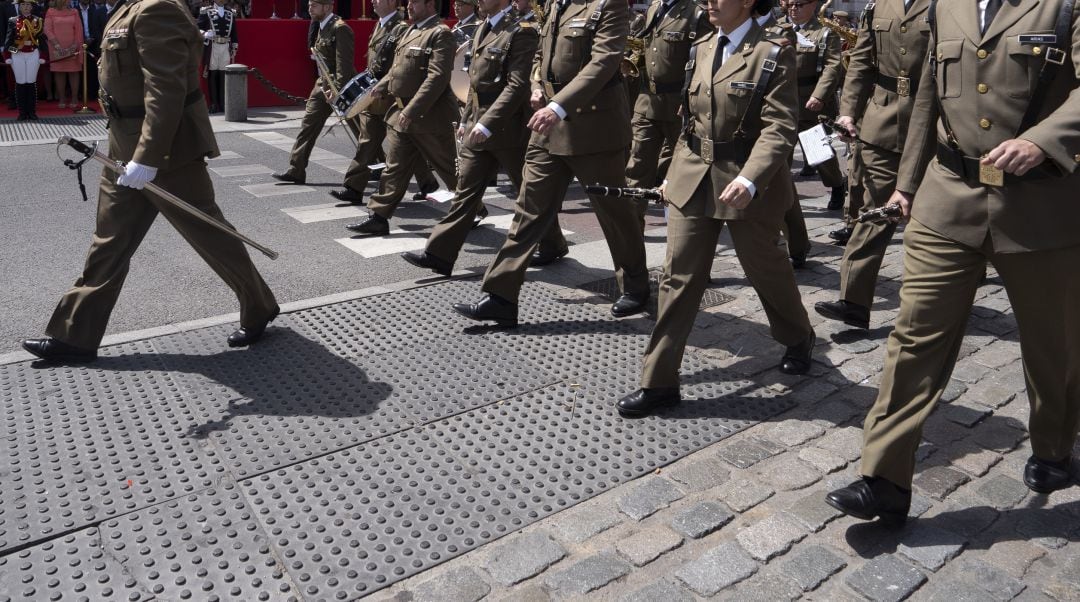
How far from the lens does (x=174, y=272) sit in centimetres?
655

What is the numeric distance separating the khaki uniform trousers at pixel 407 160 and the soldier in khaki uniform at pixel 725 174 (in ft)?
10.8

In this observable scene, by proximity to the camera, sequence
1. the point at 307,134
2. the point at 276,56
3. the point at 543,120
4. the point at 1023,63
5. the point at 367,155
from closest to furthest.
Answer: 1. the point at 1023,63
2. the point at 543,120
3. the point at 367,155
4. the point at 307,134
5. the point at 276,56

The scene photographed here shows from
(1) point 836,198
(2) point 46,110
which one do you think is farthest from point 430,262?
(2) point 46,110

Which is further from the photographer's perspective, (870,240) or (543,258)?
(543,258)

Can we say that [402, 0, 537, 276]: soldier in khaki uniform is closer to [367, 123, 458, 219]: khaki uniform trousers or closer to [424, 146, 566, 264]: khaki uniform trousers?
[424, 146, 566, 264]: khaki uniform trousers

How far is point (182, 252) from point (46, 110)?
9672 mm

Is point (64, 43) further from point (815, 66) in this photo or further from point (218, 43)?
point (815, 66)

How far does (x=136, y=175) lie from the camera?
464 centimetres

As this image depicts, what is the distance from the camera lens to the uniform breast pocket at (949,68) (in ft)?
10.9

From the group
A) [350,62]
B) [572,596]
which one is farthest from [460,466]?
[350,62]

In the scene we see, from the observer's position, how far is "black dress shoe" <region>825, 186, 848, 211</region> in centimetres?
874

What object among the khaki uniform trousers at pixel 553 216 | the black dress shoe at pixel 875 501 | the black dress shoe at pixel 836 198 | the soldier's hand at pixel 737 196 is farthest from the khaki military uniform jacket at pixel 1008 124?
the black dress shoe at pixel 836 198

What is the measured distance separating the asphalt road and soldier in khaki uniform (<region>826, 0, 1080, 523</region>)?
12.3ft

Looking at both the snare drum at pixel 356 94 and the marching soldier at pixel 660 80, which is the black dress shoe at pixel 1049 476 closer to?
the marching soldier at pixel 660 80
